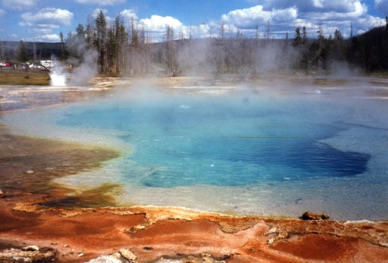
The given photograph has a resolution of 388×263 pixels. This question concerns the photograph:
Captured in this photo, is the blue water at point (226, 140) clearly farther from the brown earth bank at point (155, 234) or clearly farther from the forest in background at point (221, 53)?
the forest in background at point (221, 53)

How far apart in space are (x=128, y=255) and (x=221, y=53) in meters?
40.6

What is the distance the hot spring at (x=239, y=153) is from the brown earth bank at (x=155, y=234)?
43 cm

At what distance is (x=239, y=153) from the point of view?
705 cm

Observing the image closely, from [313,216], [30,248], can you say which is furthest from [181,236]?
[313,216]

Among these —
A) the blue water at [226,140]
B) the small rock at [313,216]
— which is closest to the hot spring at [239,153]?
the blue water at [226,140]

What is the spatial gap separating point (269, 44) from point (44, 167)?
42.5 metres

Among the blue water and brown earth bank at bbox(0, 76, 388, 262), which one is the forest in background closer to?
the blue water

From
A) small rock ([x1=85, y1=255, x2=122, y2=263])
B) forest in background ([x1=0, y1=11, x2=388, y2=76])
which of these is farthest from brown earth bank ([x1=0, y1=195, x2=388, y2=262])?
forest in background ([x1=0, y1=11, x2=388, y2=76])

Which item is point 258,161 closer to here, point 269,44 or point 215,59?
point 215,59

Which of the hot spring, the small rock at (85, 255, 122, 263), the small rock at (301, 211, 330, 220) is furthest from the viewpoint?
the hot spring

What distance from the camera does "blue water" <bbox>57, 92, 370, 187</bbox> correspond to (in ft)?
19.2

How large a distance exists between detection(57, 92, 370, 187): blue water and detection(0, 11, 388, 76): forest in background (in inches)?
733

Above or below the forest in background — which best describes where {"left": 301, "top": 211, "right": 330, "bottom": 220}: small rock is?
below

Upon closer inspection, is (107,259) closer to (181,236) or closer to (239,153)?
(181,236)
